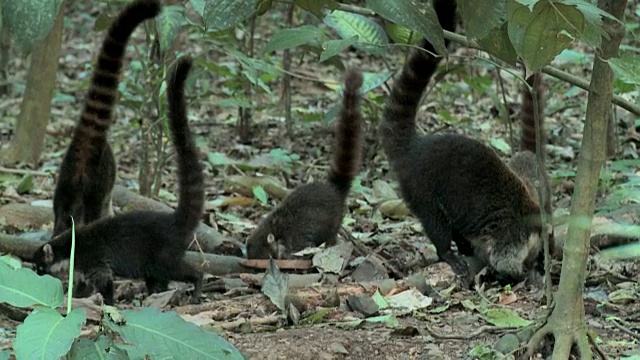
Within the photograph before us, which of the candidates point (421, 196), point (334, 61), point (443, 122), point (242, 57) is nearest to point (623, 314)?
point (421, 196)

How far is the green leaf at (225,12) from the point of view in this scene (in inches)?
92.2

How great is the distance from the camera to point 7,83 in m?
11.3

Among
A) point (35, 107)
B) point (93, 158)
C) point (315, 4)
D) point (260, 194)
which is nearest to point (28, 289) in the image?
point (315, 4)

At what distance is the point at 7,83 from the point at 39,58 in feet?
10.7

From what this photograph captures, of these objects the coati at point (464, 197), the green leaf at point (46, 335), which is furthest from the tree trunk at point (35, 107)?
the green leaf at point (46, 335)

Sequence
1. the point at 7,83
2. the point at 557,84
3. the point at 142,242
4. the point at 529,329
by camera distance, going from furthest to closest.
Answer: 1. the point at 7,83
2. the point at 557,84
3. the point at 142,242
4. the point at 529,329

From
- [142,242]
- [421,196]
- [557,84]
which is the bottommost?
[142,242]

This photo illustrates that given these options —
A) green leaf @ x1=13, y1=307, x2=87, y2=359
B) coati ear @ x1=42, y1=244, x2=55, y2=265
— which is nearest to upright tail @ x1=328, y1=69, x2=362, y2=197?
coati ear @ x1=42, y1=244, x2=55, y2=265

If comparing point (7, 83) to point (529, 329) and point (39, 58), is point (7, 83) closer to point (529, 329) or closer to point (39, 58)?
Result: point (39, 58)

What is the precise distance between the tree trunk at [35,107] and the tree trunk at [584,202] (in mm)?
6104

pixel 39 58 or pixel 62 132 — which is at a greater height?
pixel 39 58

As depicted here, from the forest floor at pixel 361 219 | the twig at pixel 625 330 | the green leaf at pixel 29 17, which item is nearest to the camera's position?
the green leaf at pixel 29 17

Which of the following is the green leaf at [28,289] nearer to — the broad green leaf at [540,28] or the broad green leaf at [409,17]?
the broad green leaf at [409,17]

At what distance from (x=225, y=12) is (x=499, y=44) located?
3.12ft
